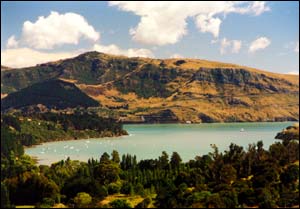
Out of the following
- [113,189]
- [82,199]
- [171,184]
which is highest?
[171,184]

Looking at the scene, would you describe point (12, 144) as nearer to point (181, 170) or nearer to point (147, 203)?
point (181, 170)

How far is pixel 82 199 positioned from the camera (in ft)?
246

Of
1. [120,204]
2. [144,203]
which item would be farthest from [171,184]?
[120,204]

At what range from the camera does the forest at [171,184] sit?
73.4 metres

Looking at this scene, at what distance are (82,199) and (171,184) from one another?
663 inches

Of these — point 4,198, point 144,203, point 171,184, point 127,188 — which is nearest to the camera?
point 144,203

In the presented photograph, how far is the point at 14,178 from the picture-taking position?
281ft

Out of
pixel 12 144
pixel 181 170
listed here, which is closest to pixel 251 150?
pixel 181 170

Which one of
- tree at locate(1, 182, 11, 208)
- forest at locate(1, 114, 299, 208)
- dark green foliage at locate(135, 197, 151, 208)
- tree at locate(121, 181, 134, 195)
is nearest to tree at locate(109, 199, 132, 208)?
forest at locate(1, 114, 299, 208)

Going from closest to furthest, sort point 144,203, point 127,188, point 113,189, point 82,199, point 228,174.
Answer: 1. point 144,203
2. point 82,199
3. point 127,188
4. point 113,189
5. point 228,174

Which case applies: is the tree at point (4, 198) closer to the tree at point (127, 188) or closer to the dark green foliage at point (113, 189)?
the dark green foliage at point (113, 189)

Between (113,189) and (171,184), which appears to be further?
(113,189)

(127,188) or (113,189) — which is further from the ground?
(127,188)

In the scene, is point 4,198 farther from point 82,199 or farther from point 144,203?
point 144,203
